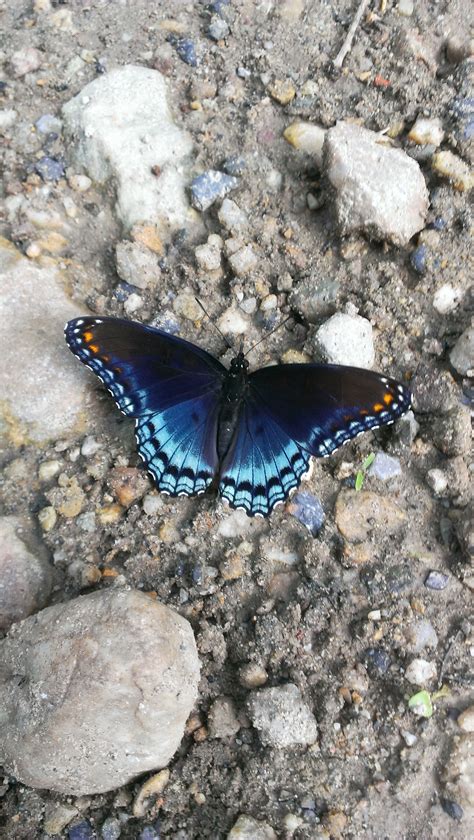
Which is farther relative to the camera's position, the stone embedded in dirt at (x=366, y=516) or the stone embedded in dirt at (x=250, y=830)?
the stone embedded in dirt at (x=366, y=516)

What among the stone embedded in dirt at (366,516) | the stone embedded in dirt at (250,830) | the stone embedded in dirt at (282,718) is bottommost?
the stone embedded in dirt at (250,830)

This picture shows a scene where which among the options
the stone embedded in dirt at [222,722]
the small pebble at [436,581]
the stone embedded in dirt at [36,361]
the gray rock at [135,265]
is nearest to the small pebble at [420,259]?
the gray rock at [135,265]

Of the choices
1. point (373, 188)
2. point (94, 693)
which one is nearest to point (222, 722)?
point (94, 693)

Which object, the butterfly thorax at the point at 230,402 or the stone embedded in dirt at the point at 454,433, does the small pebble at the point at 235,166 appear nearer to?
the butterfly thorax at the point at 230,402

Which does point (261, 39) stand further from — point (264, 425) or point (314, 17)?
point (264, 425)

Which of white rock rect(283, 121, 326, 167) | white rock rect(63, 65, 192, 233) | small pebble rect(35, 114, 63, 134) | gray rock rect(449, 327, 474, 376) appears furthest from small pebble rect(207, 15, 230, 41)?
gray rock rect(449, 327, 474, 376)

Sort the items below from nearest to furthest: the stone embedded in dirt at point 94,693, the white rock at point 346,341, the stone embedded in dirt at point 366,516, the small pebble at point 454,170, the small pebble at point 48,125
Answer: the stone embedded in dirt at point 94,693 < the stone embedded in dirt at point 366,516 < the white rock at point 346,341 < the small pebble at point 454,170 < the small pebble at point 48,125

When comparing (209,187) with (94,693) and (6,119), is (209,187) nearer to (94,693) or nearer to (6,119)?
(6,119)

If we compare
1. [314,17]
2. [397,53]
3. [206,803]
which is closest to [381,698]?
[206,803]
